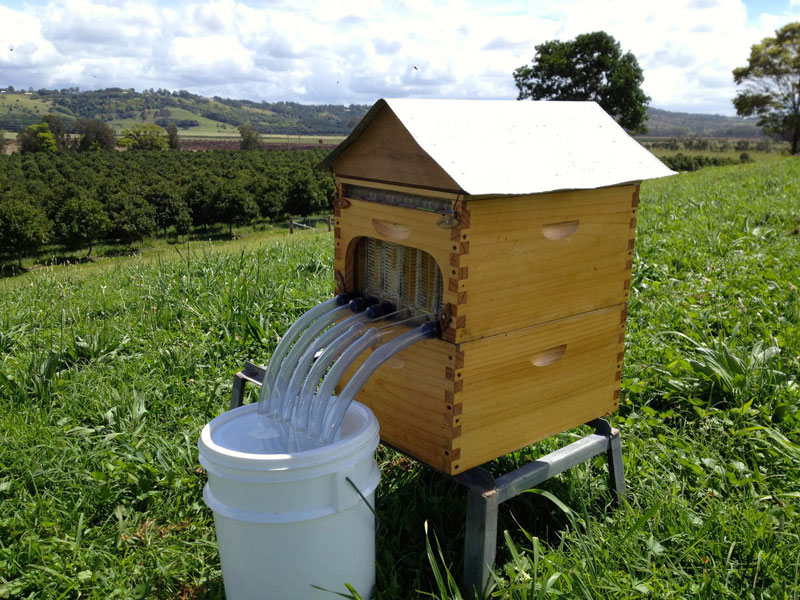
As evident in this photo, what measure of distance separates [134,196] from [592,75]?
3281cm

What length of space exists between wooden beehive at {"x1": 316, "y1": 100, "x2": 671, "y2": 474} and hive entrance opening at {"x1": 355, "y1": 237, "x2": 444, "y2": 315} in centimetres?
6

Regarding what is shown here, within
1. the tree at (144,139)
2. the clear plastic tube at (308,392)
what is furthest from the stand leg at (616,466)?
the tree at (144,139)

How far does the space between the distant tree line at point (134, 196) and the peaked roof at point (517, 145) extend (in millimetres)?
37744

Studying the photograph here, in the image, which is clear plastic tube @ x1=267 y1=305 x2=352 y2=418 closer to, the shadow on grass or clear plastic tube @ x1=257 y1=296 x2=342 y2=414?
clear plastic tube @ x1=257 y1=296 x2=342 y2=414

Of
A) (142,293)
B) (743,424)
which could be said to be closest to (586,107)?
→ (743,424)

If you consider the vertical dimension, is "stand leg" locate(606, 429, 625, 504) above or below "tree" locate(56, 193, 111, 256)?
above

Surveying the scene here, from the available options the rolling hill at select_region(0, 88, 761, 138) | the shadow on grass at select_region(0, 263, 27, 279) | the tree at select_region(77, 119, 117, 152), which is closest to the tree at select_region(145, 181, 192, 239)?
the shadow on grass at select_region(0, 263, 27, 279)

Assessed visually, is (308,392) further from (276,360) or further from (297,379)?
(276,360)

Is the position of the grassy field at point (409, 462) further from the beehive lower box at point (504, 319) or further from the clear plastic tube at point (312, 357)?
the clear plastic tube at point (312, 357)

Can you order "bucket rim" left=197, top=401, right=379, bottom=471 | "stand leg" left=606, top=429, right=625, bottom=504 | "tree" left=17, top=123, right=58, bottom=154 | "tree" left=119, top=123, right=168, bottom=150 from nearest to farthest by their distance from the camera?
"bucket rim" left=197, top=401, right=379, bottom=471
"stand leg" left=606, top=429, right=625, bottom=504
"tree" left=17, top=123, right=58, bottom=154
"tree" left=119, top=123, right=168, bottom=150

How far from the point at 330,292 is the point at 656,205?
253 inches

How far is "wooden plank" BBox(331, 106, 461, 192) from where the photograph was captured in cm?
223

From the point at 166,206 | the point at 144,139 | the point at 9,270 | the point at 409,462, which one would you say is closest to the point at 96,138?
the point at 144,139

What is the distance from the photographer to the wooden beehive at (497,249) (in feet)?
7.30
